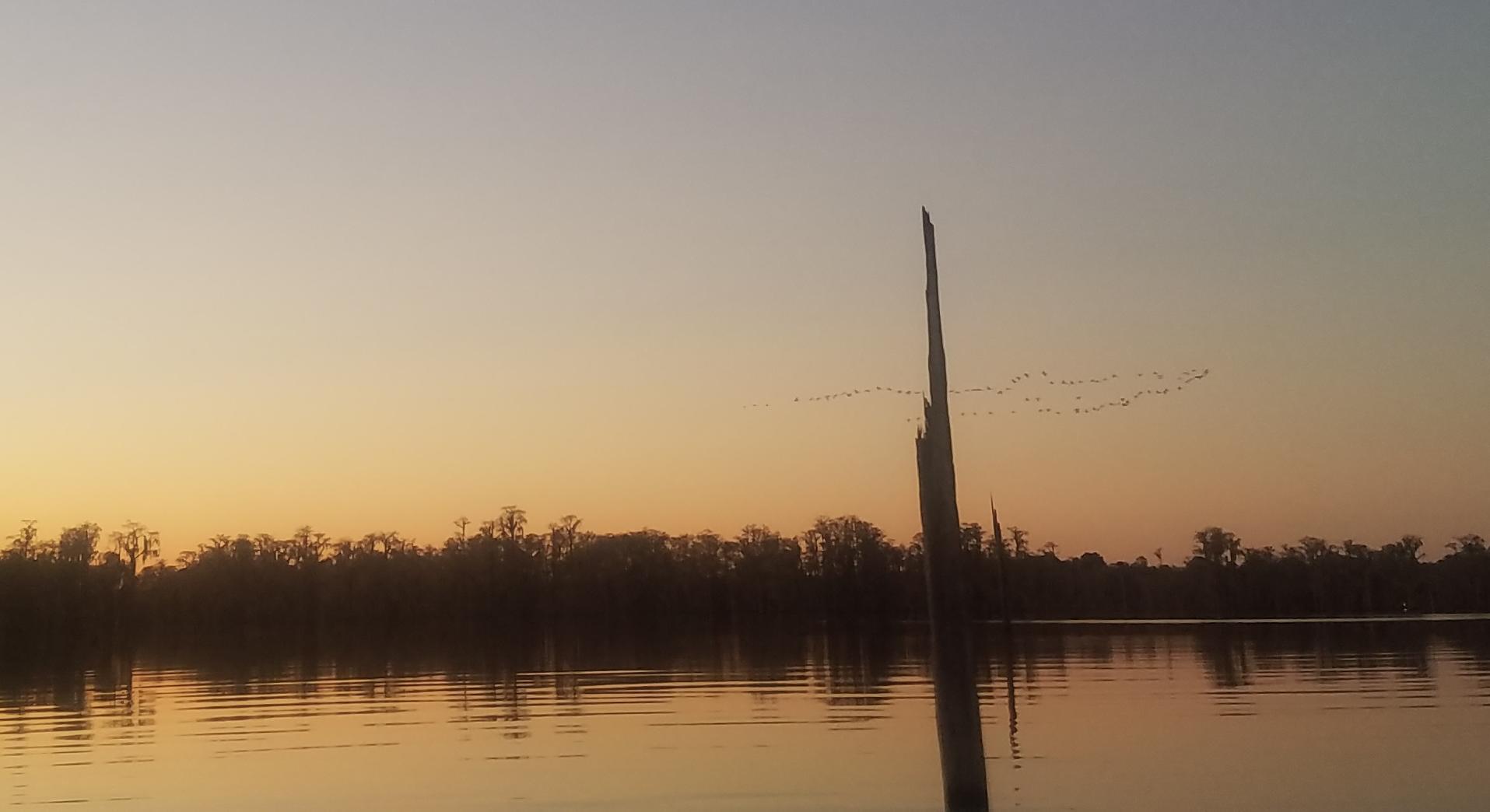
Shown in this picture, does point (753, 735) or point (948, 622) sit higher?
point (948, 622)

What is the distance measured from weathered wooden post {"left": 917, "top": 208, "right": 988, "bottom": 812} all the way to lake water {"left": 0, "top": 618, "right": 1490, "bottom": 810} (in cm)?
621

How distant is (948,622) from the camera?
12.4 m

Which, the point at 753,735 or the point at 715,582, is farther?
the point at 715,582

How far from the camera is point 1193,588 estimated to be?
14438 centimetres

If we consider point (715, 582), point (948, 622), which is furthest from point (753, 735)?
point (715, 582)

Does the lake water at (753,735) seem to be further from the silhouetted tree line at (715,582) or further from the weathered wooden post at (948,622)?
the silhouetted tree line at (715,582)

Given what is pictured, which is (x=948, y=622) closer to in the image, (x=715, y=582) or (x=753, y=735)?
(x=753, y=735)

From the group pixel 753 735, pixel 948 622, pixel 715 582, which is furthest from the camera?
pixel 715 582

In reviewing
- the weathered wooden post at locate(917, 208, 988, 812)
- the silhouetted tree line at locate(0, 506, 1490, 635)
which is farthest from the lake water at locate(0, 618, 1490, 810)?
the silhouetted tree line at locate(0, 506, 1490, 635)

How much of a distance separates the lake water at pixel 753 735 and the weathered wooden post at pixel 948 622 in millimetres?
6209

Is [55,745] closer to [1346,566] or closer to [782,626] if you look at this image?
[782,626]

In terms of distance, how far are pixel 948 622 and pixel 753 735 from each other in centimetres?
1583

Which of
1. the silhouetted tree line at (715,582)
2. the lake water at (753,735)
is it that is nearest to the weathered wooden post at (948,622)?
the lake water at (753,735)

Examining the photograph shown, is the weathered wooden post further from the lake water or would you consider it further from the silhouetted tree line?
the silhouetted tree line
